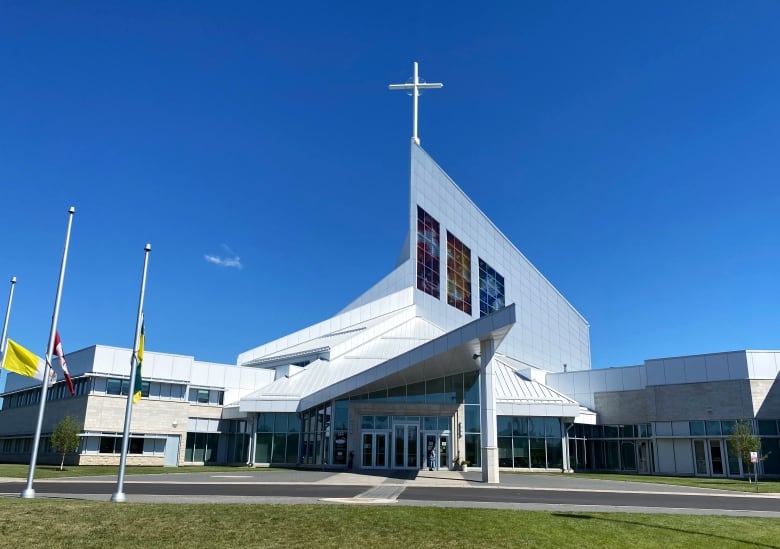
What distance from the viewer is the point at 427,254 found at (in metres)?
53.9

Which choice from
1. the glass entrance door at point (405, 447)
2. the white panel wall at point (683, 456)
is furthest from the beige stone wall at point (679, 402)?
the glass entrance door at point (405, 447)

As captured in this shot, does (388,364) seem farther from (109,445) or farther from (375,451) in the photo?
(109,445)

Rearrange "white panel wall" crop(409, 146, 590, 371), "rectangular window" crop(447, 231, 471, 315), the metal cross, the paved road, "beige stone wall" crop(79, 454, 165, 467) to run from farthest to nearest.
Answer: the metal cross → "rectangular window" crop(447, 231, 471, 315) → "white panel wall" crop(409, 146, 590, 371) → "beige stone wall" crop(79, 454, 165, 467) → the paved road

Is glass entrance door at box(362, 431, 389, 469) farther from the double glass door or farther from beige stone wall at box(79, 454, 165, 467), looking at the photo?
the double glass door

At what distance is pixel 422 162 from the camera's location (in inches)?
2205

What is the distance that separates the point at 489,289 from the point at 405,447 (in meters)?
29.5

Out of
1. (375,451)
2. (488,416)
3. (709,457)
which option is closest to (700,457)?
(709,457)

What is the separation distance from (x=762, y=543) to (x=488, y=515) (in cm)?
553

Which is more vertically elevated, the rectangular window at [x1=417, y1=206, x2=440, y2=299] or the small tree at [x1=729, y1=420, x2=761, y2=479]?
the rectangular window at [x1=417, y1=206, x2=440, y2=299]

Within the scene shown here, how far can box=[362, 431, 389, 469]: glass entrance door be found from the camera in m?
37.0

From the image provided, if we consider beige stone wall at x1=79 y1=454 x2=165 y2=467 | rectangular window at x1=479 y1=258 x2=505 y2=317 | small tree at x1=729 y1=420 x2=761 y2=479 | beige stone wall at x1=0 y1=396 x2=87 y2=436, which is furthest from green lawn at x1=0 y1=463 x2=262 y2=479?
rectangular window at x1=479 y1=258 x2=505 y2=317

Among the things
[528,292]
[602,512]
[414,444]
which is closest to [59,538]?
[602,512]

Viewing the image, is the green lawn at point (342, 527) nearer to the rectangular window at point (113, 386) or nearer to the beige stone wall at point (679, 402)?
the rectangular window at point (113, 386)

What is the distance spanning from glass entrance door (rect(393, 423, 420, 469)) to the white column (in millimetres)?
9124
